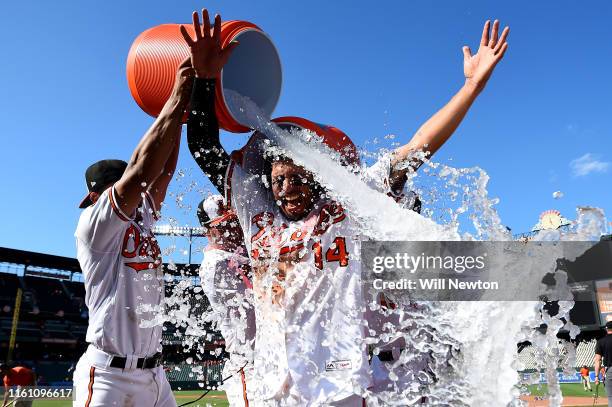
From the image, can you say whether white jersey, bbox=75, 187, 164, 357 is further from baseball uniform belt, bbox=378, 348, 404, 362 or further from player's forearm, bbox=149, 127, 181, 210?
baseball uniform belt, bbox=378, 348, 404, 362

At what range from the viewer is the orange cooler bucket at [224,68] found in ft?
9.88

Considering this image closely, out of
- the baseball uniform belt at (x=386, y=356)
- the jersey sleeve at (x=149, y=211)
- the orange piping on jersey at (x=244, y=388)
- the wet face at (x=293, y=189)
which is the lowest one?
the orange piping on jersey at (x=244, y=388)

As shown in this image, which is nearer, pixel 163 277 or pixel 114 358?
pixel 114 358

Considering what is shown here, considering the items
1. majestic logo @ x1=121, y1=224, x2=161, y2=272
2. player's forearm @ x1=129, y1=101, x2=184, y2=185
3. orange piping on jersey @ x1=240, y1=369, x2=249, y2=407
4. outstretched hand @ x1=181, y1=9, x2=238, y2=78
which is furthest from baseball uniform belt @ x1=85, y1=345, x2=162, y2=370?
outstretched hand @ x1=181, y1=9, x2=238, y2=78

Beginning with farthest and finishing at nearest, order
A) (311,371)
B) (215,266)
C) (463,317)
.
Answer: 1. (215,266)
2. (463,317)
3. (311,371)

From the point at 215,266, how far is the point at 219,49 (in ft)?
8.13

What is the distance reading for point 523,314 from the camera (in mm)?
2488

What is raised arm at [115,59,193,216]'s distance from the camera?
9.11 ft

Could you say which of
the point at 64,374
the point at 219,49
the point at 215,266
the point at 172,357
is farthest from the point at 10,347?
the point at 219,49

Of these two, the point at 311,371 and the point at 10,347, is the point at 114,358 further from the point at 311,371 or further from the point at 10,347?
the point at 10,347

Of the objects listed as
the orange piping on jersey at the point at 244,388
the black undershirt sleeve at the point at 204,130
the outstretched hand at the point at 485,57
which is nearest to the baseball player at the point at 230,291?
the orange piping on jersey at the point at 244,388

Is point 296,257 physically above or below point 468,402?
above

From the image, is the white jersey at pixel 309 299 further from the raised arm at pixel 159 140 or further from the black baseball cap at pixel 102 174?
the black baseball cap at pixel 102 174

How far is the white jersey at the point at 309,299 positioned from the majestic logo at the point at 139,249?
102 centimetres
